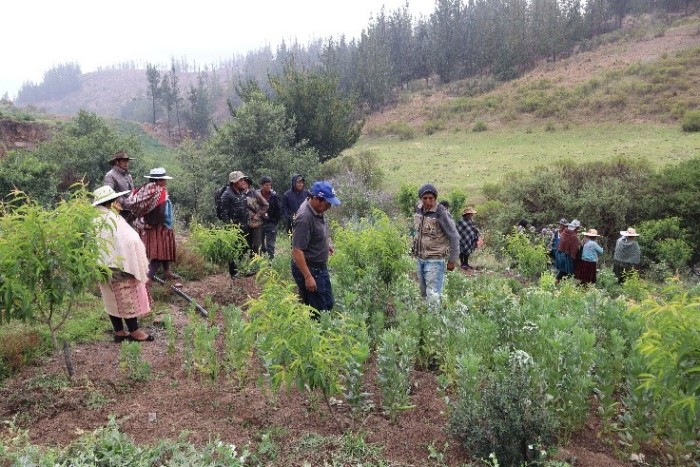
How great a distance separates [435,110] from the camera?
170 feet

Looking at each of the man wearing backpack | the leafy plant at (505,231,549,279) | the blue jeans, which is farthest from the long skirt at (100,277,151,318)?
the leafy plant at (505,231,549,279)

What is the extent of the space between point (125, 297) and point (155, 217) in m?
1.97

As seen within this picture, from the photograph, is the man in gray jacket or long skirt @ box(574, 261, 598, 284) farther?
long skirt @ box(574, 261, 598, 284)

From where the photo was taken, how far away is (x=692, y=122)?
30.8 meters

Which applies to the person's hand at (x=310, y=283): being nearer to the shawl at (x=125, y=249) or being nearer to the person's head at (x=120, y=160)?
the shawl at (x=125, y=249)

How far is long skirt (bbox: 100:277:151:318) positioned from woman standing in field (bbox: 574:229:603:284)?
7924 millimetres

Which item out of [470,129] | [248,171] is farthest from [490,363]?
[470,129]

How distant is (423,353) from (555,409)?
5.25 feet

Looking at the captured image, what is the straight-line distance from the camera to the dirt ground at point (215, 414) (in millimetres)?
3594

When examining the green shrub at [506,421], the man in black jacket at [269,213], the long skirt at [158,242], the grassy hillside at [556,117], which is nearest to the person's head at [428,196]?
the green shrub at [506,421]

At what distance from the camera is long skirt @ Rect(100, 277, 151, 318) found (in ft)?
16.7

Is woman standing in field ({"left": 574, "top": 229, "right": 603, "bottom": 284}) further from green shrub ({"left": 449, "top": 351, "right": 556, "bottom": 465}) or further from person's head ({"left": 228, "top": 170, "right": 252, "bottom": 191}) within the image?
green shrub ({"left": 449, "top": 351, "right": 556, "bottom": 465})

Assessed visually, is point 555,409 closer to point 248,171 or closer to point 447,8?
point 248,171

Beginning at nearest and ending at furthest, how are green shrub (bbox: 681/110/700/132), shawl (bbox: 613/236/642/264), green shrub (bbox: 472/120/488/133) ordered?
1. shawl (bbox: 613/236/642/264)
2. green shrub (bbox: 681/110/700/132)
3. green shrub (bbox: 472/120/488/133)
